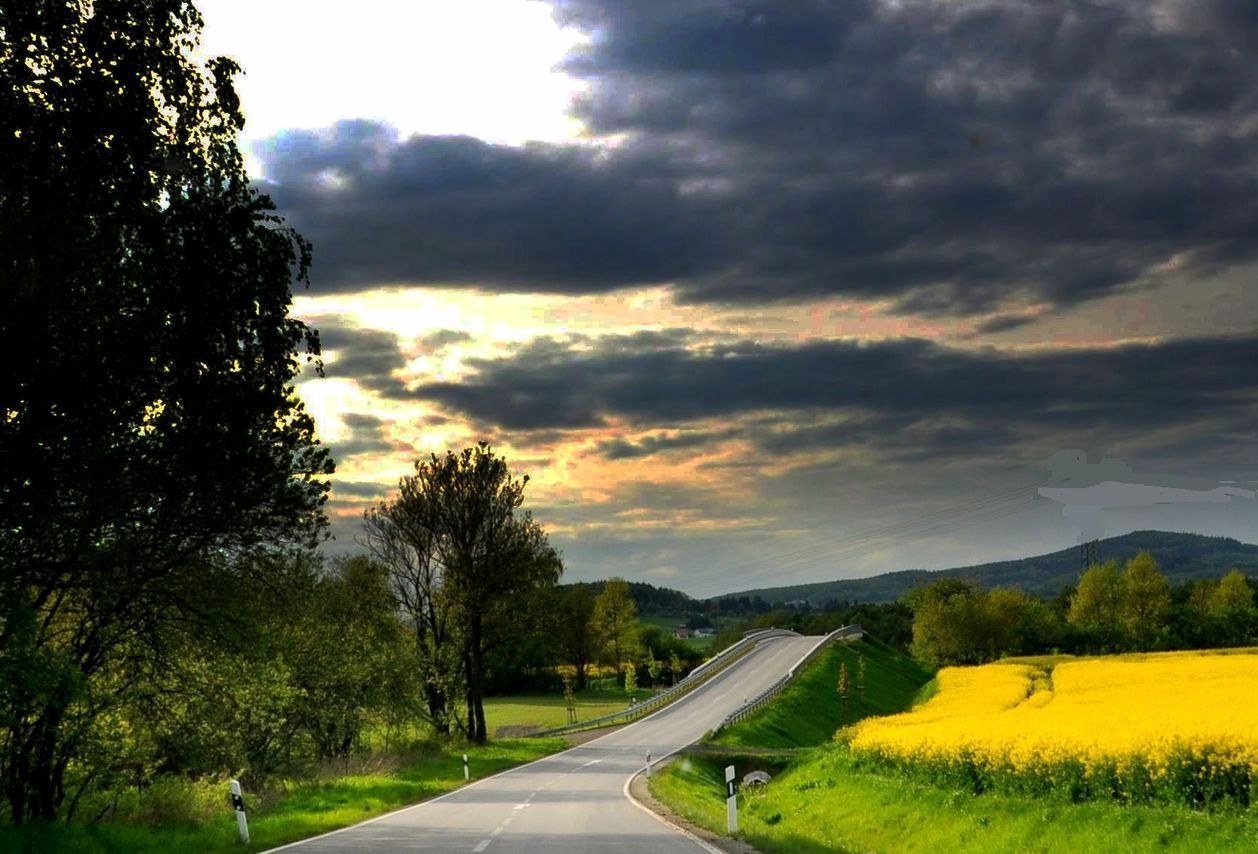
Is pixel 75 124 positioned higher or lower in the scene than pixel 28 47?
lower

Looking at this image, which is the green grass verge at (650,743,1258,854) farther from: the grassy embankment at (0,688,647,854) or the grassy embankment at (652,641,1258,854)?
the grassy embankment at (0,688,647,854)

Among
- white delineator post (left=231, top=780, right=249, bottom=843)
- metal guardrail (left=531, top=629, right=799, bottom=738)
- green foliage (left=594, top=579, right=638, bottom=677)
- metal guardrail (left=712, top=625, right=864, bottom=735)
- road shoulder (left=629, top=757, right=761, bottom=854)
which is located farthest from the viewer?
green foliage (left=594, top=579, right=638, bottom=677)

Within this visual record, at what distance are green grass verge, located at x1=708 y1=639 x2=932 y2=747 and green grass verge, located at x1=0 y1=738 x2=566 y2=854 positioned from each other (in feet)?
76.3

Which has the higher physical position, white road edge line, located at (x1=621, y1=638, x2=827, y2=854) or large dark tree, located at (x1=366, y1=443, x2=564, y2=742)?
large dark tree, located at (x1=366, y1=443, x2=564, y2=742)

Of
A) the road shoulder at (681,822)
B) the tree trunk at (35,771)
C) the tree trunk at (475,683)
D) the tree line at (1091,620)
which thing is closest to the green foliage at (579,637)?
the tree line at (1091,620)

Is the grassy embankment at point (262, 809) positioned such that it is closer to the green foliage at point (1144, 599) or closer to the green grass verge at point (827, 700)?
the green grass verge at point (827, 700)

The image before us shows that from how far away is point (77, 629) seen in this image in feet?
70.7

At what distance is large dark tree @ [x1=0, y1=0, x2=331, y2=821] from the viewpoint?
49.6 ft

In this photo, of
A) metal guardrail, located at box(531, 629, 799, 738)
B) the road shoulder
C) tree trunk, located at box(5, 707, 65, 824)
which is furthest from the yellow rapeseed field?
metal guardrail, located at box(531, 629, 799, 738)

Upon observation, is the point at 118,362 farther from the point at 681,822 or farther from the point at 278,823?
the point at 681,822

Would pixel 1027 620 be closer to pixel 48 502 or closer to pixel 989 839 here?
pixel 989 839

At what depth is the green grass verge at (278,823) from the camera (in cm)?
1645

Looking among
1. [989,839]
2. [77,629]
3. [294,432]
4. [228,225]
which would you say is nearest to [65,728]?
[77,629]

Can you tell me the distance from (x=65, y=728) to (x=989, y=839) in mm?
16693
